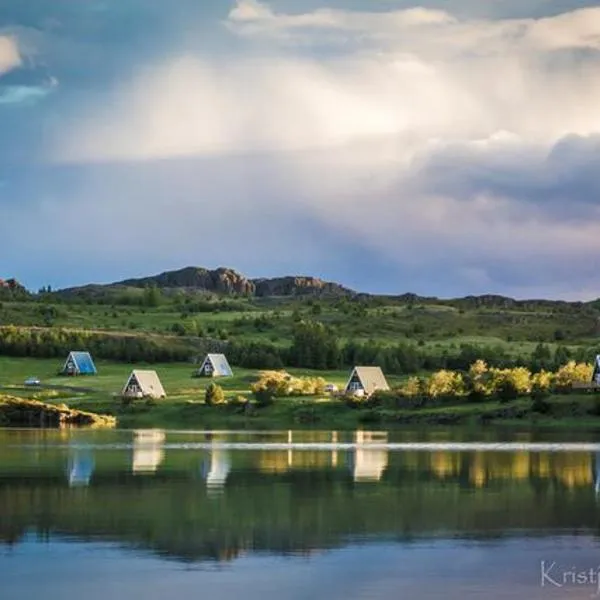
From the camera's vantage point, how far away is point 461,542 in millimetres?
30922

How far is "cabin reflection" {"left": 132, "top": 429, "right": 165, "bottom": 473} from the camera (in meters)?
56.3

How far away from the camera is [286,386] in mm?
142000

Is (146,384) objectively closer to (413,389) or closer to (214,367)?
(214,367)

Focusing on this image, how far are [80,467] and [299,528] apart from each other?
81.5 ft

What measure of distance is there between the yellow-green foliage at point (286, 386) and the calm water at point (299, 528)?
77254 millimetres

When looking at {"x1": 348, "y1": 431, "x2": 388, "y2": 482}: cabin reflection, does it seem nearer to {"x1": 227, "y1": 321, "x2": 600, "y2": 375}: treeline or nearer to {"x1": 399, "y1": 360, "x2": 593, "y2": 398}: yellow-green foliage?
{"x1": 399, "y1": 360, "x2": 593, "y2": 398}: yellow-green foliage

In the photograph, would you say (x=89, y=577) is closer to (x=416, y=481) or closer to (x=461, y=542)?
(x=461, y=542)

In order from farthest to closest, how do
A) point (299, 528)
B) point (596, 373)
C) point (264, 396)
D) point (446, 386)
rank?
point (264, 396) → point (596, 373) → point (446, 386) → point (299, 528)

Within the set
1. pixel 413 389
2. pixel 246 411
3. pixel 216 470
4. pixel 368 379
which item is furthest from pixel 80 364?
pixel 216 470

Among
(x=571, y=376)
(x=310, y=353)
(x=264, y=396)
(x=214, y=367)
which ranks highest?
(x=310, y=353)

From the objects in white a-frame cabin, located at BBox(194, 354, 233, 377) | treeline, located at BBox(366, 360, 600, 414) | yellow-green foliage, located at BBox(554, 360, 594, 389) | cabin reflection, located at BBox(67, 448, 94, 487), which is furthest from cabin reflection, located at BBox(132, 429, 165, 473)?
white a-frame cabin, located at BBox(194, 354, 233, 377)

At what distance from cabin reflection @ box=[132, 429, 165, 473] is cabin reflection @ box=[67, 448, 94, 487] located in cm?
205

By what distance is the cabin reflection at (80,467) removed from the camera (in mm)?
48156

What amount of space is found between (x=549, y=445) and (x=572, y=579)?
1984 inches
